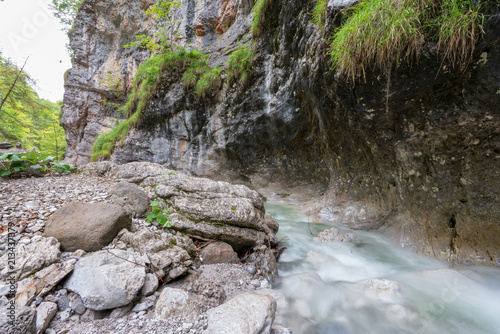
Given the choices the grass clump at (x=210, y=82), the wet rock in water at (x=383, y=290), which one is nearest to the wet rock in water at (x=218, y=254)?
the wet rock in water at (x=383, y=290)

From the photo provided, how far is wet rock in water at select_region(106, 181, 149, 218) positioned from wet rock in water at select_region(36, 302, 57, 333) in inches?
47.0

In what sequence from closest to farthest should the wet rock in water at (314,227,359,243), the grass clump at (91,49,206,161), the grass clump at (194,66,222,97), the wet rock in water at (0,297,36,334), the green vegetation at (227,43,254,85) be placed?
1. the wet rock in water at (0,297,36,334)
2. the wet rock in water at (314,227,359,243)
3. the green vegetation at (227,43,254,85)
4. the grass clump at (194,66,222,97)
5. the grass clump at (91,49,206,161)

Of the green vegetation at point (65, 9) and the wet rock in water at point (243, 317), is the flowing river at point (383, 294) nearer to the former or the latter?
the wet rock in water at point (243, 317)

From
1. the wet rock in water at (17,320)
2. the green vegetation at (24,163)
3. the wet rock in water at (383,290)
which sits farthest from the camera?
the green vegetation at (24,163)

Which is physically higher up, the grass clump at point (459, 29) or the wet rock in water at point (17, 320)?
the grass clump at point (459, 29)

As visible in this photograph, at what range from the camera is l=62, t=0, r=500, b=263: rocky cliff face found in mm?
2885

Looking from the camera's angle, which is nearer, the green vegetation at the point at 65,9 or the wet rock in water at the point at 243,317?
the wet rock in water at the point at 243,317

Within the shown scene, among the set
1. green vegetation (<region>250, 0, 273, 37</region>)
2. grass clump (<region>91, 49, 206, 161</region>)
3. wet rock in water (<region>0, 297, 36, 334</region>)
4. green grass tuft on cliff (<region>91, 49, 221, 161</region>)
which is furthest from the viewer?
grass clump (<region>91, 49, 206, 161</region>)

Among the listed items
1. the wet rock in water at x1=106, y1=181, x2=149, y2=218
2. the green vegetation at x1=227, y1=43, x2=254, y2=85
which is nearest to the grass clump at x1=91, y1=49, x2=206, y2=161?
the green vegetation at x1=227, y1=43, x2=254, y2=85

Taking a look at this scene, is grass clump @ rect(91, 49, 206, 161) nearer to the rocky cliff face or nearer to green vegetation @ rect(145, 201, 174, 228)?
the rocky cliff face

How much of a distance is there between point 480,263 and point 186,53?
11923mm

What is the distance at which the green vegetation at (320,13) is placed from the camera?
4.14 m

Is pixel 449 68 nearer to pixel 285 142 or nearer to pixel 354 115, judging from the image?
pixel 354 115

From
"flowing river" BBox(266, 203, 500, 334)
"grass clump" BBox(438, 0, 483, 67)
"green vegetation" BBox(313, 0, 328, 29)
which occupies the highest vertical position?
"green vegetation" BBox(313, 0, 328, 29)
